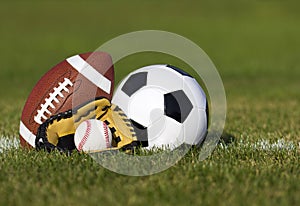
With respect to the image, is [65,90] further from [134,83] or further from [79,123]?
[134,83]

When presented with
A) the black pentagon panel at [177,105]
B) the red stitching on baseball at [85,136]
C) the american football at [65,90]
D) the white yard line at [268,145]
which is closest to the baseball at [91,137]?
the red stitching on baseball at [85,136]

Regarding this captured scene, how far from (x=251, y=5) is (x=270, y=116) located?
24.2m

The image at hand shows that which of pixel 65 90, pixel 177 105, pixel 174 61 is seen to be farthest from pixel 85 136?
pixel 174 61

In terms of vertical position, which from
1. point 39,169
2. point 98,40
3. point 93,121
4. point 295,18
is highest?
point 295,18

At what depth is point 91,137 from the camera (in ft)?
15.3

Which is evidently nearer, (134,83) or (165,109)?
(165,109)

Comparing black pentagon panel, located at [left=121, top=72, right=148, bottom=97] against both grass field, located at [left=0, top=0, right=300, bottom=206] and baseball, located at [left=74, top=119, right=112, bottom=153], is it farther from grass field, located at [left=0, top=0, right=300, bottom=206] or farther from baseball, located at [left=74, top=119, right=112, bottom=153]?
grass field, located at [left=0, top=0, right=300, bottom=206]

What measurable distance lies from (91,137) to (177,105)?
0.89 meters

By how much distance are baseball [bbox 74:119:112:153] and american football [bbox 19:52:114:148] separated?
0.90ft

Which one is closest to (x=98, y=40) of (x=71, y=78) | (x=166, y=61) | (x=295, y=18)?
(x=166, y=61)

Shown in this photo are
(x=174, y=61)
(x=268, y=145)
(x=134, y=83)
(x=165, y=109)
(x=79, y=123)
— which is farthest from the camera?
(x=174, y=61)

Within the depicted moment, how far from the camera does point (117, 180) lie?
12.3 feet

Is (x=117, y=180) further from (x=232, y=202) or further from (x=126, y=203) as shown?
(x=232, y=202)

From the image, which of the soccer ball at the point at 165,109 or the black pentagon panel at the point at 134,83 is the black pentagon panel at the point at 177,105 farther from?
the black pentagon panel at the point at 134,83
